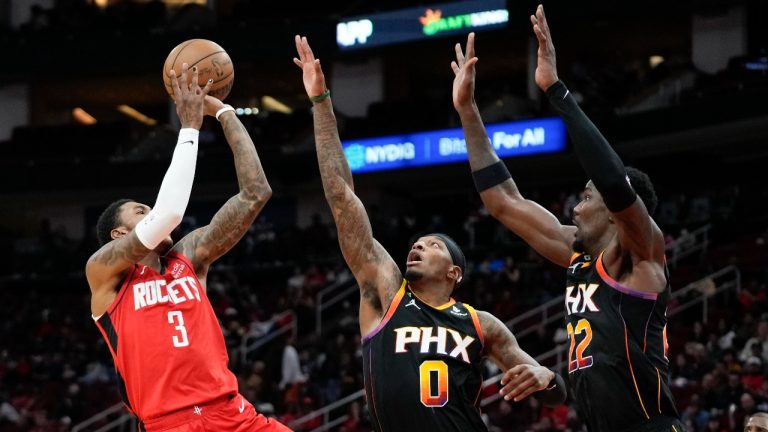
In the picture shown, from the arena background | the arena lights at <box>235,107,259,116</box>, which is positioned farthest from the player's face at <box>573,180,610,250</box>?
the arena lights at <box>235,107,259,116</box>

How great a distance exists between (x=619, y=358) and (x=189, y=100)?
266 centimetres

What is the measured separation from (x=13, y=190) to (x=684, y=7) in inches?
677

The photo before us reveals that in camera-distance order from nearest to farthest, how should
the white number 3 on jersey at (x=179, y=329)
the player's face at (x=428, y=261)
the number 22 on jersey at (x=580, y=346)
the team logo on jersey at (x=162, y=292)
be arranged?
the number 22 on jersey at (x=580, y=346)
the white number 3 on jersey at (x=179, y=329)
the team logo on jersey at (x=162, y=292)
the player's face at (x=428, y=261)

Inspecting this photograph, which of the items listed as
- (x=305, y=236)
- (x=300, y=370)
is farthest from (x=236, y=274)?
(x=300, y=370)

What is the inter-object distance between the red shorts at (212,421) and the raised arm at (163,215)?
0.74m

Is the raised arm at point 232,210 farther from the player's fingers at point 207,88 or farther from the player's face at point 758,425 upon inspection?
the player's face at point 758,425

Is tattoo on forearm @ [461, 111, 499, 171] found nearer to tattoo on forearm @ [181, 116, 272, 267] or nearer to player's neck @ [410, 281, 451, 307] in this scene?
player's neck @ [410, 281, 451, 307]

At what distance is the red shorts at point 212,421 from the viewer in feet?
20.9

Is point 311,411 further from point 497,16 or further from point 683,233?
point 497,16

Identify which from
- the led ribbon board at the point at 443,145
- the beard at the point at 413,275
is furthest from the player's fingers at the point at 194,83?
the led ribbon board at the point at 443,145

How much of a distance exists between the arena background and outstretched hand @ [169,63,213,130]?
10.1m

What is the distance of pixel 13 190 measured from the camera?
31.3 m

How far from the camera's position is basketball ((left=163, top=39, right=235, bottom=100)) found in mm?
7352

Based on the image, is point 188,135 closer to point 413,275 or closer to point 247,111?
point 413,275
